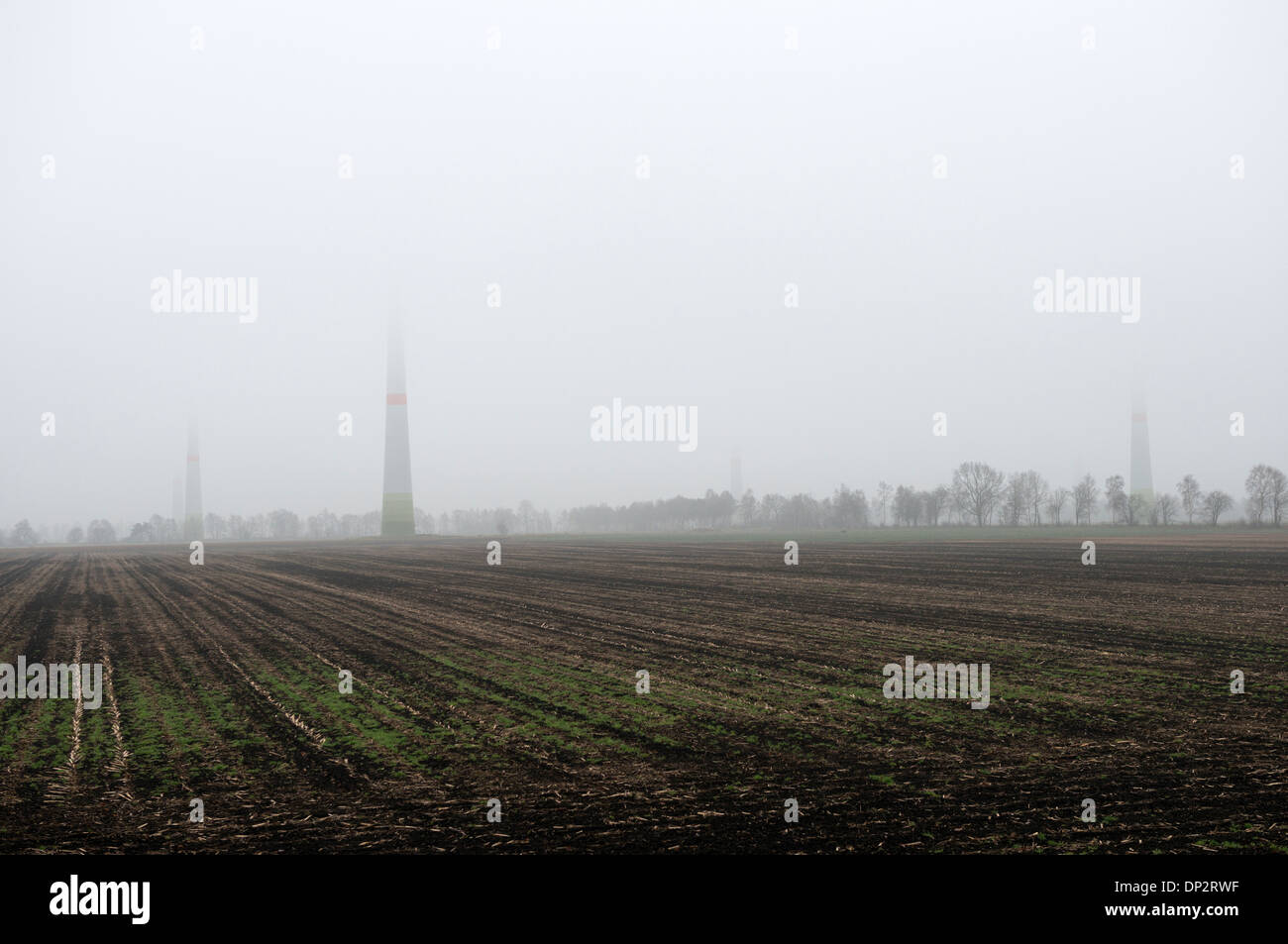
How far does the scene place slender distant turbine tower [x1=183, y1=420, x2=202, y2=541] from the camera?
14500cm

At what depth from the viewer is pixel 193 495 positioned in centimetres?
14488

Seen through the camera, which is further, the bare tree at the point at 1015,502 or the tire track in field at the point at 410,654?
the bare tree at the point at 1015,502

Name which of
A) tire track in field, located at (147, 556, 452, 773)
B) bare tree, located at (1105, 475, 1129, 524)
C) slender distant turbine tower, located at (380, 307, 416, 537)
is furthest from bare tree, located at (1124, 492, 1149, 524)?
tire track in field, located at (147, 556, 452, 773)

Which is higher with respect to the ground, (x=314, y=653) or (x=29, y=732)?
(x=29, y=732)

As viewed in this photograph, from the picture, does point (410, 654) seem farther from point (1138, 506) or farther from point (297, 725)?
point (1138, 506)

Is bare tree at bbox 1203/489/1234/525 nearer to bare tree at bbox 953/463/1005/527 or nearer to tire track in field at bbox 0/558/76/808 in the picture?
bare tree at bbox 953/463/1005/527

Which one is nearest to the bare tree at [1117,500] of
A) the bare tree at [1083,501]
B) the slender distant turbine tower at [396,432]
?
the bare tree at [1083,501]

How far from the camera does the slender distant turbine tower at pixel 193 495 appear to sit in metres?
145

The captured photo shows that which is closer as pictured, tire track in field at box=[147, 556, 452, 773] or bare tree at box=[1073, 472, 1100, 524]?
tire track in field at box=[147, 556, 452, 773]

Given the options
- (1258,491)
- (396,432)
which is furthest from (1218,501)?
(396,432)

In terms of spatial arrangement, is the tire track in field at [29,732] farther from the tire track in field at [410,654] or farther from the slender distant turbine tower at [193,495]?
the slender distant turbine tower at [193,495]
